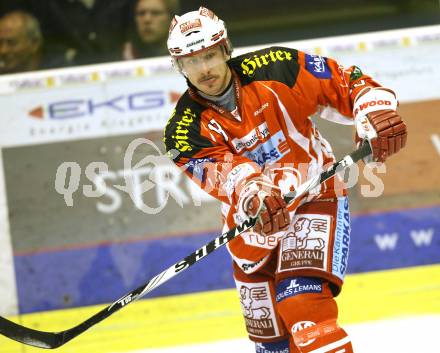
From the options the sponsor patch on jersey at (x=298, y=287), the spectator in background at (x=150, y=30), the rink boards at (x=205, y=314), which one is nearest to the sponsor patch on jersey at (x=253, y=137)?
the sponsor patch on jersey at (x=298, y=287)

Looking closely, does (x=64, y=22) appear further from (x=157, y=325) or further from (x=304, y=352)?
(x=304, y=352)

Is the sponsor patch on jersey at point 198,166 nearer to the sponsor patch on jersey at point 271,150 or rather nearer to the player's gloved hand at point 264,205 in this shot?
the sponsor patch on jersey at point 271,150

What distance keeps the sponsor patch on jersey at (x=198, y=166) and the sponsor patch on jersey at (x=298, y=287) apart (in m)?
0.50

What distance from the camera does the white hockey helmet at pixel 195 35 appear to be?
3342mm

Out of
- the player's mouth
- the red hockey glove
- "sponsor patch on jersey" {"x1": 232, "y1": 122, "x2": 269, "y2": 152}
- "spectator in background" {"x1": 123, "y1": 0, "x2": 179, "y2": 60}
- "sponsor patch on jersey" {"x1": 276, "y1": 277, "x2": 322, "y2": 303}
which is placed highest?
"spectator in background" {"x1": 123, "y1": 0, "x2": 179, "y2": 60}

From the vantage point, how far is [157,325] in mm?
5008

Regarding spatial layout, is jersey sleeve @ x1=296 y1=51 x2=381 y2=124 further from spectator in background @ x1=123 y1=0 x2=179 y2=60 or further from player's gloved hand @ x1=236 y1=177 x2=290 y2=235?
spectator in background @ x1=123 y1=0 x2=179 y2=60

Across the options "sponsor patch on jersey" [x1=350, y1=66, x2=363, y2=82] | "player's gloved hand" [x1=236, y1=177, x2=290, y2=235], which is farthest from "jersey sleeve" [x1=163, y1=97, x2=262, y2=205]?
"sponsor patch on jersey" [x1=350, y1=66, x2=363, y2=82]

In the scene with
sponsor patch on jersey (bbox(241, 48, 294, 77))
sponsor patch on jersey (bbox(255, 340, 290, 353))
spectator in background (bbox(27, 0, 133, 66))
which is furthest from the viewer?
spectator in background (bbox(27, 0, 133, 66))

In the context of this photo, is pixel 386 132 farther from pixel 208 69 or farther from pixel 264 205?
pixel 208 69

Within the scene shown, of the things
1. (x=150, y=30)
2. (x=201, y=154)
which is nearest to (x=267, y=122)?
(x=201, y=154)

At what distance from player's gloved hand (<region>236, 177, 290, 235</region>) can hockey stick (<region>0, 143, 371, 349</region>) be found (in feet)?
0.27

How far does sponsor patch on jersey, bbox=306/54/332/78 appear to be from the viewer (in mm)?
3496

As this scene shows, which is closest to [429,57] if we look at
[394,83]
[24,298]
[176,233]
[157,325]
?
[394,83]
